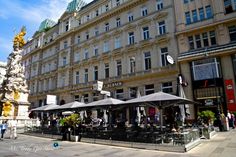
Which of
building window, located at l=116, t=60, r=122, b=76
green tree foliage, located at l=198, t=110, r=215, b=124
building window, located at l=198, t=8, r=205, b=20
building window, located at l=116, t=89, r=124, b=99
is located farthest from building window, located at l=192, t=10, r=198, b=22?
building window, located at l=116, t=89, r=124, b=99

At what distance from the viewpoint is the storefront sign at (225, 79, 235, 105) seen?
21.3m

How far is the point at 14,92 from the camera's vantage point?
2772 cm

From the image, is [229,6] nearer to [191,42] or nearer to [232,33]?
[232,33]

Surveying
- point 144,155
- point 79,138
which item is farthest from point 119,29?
point 144,155

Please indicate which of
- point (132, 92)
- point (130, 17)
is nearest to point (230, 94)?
point (132, 92)

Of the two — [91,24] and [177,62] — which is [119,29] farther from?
[177,62]

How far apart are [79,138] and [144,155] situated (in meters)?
7.61

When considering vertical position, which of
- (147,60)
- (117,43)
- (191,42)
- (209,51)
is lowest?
(209,51)

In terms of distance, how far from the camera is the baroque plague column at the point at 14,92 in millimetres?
25969

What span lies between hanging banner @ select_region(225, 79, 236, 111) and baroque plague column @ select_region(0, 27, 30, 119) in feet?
85.9

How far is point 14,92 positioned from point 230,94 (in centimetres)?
2774

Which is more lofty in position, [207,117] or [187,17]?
[187,17]

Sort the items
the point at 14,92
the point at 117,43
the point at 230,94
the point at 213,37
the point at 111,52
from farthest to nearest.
→ 1. the point at 117,43
2. the point at 111,52
3. the point at 14,92
4. the point at 213,37
5. the point at 230,94

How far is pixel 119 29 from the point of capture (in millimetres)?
32844
